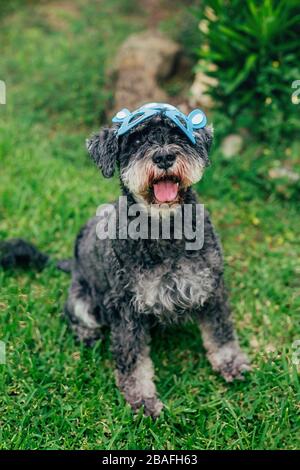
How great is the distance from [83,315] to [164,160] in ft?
5.00

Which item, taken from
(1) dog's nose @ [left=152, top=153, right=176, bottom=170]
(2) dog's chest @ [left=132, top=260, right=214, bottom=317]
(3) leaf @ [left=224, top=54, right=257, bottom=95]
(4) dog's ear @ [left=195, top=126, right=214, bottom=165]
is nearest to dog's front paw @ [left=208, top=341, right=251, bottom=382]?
(2) dog's chest @ [left=132, top=260, right=214, bottom=317]

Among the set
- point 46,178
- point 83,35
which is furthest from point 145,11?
point 46,178

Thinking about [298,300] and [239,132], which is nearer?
[298,300]

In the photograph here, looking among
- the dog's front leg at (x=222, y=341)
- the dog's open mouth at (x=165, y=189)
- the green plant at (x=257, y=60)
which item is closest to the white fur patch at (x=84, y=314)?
the dog's front leg at (x=222, y=341)

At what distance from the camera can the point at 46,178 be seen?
5680mm

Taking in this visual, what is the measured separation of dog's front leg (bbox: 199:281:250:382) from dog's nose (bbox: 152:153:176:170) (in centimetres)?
105

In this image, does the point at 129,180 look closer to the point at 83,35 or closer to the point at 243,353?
the point at 243,353

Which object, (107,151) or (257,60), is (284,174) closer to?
(257,60)

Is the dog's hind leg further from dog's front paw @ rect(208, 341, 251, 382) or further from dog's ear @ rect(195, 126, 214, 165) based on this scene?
dog's ear @ rect(195, 126, 214, 165)

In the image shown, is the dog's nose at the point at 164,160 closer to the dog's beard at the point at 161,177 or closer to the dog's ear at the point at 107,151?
the dog's beard at the point at 161,177

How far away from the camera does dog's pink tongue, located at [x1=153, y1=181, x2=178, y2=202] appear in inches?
125

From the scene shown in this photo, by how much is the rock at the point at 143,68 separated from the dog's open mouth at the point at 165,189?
324 centimetres
